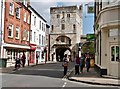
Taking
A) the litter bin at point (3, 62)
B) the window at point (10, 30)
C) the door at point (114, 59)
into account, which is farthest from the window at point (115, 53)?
the window at point (10, 30)

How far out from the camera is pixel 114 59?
19.9m

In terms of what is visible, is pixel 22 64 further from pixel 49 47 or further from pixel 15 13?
pixel 49 47

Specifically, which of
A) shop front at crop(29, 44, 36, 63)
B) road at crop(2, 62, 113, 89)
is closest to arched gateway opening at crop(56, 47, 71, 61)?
shop front at crop(29, 44, 36, 63)

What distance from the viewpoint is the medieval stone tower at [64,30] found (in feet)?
235

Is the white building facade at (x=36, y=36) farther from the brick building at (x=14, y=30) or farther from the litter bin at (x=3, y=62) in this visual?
the litter bin at (x=3, y=62)

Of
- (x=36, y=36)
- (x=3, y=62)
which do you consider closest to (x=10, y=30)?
(x=3, y=62)

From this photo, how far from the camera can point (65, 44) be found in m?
71.9

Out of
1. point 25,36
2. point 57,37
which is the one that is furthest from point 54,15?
point 25,36

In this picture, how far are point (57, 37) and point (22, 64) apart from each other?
130 feet

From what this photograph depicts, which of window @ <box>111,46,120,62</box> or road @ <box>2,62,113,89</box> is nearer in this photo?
road @ <box>2,62,113,89</box>

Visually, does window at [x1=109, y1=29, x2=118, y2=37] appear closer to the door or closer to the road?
the door

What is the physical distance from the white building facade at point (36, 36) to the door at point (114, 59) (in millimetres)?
25430

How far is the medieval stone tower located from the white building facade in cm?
1485

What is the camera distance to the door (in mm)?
19500
